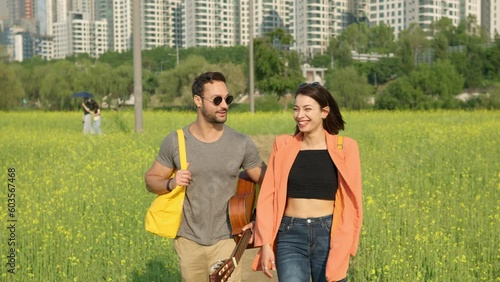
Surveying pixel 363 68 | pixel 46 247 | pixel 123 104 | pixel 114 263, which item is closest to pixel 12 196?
pixel 46 247

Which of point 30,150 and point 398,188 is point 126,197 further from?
point 30,150

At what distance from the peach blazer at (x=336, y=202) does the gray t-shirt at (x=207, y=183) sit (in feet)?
0.86

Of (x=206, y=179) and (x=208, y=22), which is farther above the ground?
(x=208, y=22)

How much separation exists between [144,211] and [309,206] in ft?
18.8

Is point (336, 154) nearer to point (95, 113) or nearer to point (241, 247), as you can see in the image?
point (241, 247)

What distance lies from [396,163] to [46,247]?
936cm

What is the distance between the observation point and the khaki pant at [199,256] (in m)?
4.44

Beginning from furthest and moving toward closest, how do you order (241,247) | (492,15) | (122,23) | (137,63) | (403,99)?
1. (492,15)
2. (122,23)
3. (403,99)
4. (137,63)
5. (241,247)

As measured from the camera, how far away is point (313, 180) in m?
4.21

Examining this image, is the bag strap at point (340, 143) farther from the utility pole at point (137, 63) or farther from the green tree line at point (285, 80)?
the green tree line at point (285, 80)

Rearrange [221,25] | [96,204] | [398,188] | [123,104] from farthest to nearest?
[221,25]
[123,104]
[398,188]
[96,204]

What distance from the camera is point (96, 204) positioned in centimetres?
1018

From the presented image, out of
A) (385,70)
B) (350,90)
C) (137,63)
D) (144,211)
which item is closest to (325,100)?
(144,211)

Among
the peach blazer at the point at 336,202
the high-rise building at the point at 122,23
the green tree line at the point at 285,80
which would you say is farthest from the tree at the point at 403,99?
the high-rise building at the point at 122,23
